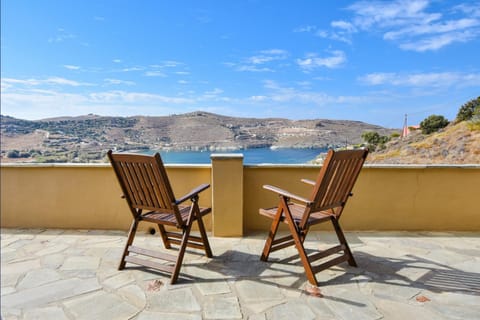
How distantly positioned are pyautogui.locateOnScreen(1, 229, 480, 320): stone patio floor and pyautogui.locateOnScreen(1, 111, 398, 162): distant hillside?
140 centimetres

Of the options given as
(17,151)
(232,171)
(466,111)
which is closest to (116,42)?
(17,151)

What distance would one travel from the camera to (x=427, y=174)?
331 cm

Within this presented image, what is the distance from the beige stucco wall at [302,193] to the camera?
3322 mm

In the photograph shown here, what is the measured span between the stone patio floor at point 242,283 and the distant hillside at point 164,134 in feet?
4.59

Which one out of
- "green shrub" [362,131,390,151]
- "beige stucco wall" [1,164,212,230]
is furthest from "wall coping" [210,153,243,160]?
"green shrub" [362,131,390,151]

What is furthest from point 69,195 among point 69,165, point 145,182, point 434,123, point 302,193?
point 434,123

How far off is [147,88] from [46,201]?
10.5m

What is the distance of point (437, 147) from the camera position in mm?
7488

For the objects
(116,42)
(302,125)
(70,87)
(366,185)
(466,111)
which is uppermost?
(116,42)

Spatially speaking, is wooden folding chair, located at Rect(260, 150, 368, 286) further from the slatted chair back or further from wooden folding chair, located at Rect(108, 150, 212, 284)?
wooden folding chair, located at Rect(108, 150, 212, 284)

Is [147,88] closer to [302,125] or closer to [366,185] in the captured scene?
[302,125]

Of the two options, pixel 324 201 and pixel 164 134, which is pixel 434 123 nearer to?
pixel 164 134

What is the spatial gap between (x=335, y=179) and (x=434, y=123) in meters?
9.37

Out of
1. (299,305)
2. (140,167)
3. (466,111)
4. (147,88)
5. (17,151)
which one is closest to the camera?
(299,305)
